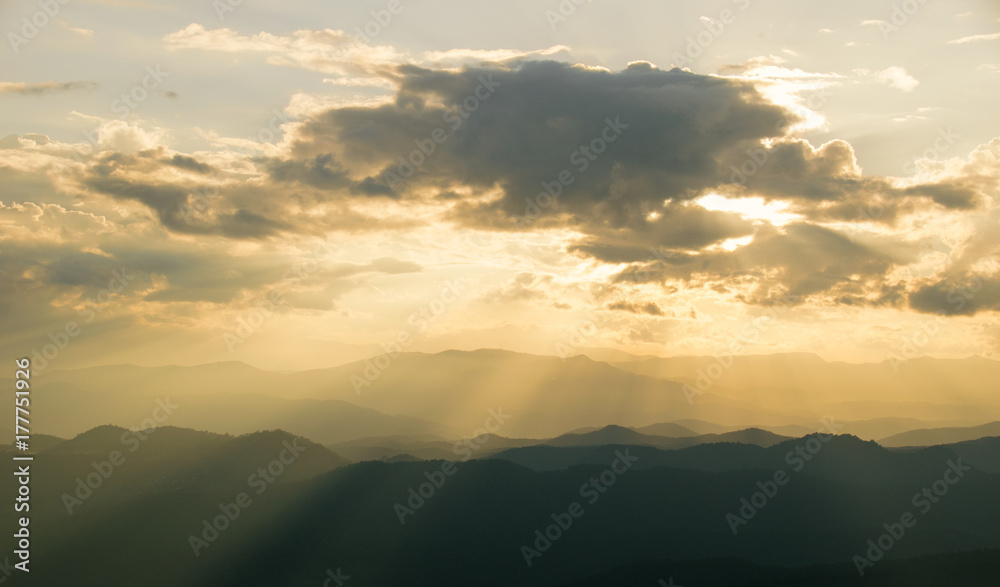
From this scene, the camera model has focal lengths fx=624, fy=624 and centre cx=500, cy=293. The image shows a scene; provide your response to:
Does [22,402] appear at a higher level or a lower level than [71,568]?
higher

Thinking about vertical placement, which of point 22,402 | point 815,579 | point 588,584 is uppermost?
point 22,402


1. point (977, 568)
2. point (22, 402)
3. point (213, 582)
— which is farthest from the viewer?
point (213, 582)

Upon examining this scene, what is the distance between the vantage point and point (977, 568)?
173625 millimetres

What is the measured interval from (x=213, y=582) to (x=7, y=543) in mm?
65735

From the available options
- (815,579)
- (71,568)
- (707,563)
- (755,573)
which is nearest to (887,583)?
(815,579)

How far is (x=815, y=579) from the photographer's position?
17825 centimetres

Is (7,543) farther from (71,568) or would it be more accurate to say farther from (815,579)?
(815,579)

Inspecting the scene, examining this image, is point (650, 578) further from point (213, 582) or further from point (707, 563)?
point (213, 582)

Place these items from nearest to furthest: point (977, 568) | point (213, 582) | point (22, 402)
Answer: point (22, 402) < point (977, 568) < point (213, 582)

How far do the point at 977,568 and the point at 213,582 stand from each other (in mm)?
226664

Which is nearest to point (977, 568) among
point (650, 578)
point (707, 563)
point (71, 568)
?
point (707, 563)

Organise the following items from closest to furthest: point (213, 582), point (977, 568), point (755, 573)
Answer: point (977, 568) → point (755, 573) → point (213, 582)

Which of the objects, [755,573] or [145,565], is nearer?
[755,573]

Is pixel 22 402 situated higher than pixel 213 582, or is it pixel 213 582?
pixel 22 402
